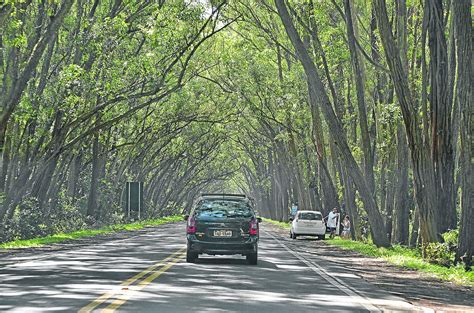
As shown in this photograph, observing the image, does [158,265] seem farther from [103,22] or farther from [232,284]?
[103,22]

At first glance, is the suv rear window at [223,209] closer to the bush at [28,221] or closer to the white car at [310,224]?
the bush at [28,221]

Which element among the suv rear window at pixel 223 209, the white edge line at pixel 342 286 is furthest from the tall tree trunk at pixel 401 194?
the suv rear window at pixel 223 209

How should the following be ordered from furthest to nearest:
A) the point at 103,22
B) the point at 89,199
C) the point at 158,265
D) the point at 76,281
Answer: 1. the point at 89,199
2. the point at 103,22
3. the point at 158,265
4. the point at 76,281

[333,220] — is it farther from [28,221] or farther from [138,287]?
[138,287]

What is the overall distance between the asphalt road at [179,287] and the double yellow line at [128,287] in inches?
0.6

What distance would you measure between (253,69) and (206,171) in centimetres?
6481

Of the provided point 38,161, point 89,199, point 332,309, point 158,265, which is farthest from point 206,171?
point 332,309

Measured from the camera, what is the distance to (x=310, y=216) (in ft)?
133

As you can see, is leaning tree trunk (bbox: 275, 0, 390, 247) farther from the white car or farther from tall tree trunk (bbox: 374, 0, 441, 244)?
the white car

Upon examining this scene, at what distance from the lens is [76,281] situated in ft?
49.4

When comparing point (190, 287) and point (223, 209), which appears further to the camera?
point (223, 209)

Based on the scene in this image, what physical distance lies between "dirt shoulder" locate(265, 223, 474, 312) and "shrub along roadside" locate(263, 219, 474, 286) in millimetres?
309

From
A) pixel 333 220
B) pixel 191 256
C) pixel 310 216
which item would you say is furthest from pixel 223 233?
pixel 333 220

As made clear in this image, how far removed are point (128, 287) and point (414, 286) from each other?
6079 mm
